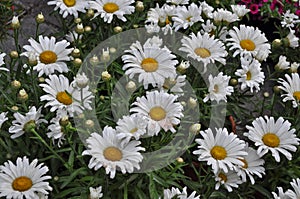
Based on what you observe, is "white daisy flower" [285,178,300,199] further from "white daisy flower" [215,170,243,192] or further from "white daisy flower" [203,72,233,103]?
"white daisy flower" [203,72,233,103]

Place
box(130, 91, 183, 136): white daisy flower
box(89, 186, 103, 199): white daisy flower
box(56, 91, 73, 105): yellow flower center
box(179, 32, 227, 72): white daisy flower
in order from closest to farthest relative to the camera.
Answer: box(89, 186, 103, 199): white daisy flower, box(130, 91, 183, 136): white daisy flower, box(56, 91, 73, 105): yellow flower center, box(179, 32, 227, 72): white daisy flower

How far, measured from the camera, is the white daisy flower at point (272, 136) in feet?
6.50

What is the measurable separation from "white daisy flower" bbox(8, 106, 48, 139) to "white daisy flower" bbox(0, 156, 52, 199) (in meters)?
0.13

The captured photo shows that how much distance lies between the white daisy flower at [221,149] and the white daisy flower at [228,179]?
41 millimetres

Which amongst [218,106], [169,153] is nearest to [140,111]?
[169,153]

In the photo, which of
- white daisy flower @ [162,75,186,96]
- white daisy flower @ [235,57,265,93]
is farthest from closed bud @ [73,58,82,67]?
white daisy flower @ [235,57,265,93]

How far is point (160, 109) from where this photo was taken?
1.85m

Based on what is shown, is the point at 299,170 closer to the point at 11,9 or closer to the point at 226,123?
the point at 226,123

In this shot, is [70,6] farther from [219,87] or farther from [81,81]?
[219,87]

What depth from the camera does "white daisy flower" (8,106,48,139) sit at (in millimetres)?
1847

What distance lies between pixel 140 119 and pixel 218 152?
0.34 m

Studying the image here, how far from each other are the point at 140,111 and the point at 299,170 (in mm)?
735

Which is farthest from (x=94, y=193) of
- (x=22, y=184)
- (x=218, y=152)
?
(x=218, y=152)

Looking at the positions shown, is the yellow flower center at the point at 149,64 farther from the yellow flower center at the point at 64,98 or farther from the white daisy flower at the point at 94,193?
the white daisy flower at the point at 94,193
